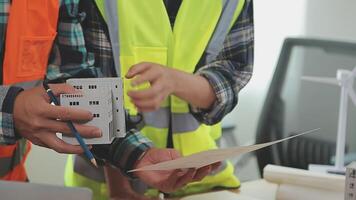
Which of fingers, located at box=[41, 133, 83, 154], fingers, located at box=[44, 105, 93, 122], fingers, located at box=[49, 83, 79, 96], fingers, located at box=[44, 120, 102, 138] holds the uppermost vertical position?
fingers, located at box=[49, 83, 79, 96]

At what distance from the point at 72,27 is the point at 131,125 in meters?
0.26

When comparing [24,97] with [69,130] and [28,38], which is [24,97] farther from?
[28,38]

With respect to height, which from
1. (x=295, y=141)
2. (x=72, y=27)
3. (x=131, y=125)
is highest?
(x=72, y=27)

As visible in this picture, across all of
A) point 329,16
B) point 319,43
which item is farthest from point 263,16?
point 319,43

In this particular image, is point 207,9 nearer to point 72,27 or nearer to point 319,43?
point 72,27

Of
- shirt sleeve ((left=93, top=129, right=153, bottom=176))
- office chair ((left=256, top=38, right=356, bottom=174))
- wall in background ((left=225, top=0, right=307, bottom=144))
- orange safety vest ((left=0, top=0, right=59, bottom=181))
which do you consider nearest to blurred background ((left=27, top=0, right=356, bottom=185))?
wall in background ((left=225, top=0, right=307, bottom=144))

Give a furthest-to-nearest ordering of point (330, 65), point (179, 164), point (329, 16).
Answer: point (329, 16)
point (330, 65)
point (179, 164)

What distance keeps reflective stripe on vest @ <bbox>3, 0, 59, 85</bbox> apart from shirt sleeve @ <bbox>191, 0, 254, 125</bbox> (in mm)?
364

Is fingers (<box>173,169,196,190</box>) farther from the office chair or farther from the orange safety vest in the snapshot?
the office chair

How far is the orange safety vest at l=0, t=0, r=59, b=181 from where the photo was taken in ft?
3.76

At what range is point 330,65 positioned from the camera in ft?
6.78

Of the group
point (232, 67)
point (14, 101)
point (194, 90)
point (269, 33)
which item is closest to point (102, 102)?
point (14, 101)

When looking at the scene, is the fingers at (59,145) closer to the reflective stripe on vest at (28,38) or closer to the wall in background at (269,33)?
the reflective stripe on vest at (28,38)

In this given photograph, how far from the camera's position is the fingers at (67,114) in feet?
2.98
